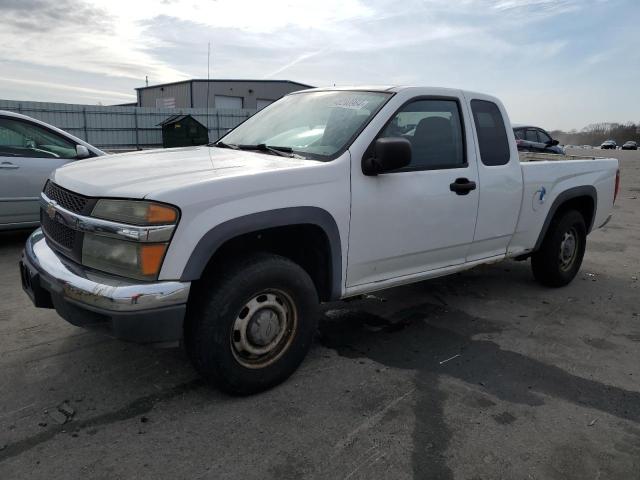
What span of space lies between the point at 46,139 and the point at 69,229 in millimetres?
4124

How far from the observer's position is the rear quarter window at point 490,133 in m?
4.24

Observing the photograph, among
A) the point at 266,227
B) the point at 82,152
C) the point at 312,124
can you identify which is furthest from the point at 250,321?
the point at 82,152

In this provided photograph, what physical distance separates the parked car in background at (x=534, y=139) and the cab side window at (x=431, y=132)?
12.9 meters

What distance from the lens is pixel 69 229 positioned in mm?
2936

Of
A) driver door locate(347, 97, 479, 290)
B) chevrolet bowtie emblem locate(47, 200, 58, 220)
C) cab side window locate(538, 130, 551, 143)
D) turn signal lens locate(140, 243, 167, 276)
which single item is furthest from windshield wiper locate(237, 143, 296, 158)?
cab side window locate(538, 130, 551, 143)

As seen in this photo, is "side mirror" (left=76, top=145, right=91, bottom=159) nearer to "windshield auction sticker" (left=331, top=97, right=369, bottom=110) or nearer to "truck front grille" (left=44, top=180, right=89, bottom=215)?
"truck front grille" (left=44, top=180, right=89, bottom=215)

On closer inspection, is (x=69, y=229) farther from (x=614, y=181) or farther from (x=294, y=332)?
(x=614, y=181)

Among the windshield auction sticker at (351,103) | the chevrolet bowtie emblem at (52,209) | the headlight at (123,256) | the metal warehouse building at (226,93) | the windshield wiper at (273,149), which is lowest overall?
the headlight at (123,256)

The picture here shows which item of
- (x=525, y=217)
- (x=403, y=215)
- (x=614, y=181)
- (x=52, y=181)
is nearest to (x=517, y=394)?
(x=403, y=215)

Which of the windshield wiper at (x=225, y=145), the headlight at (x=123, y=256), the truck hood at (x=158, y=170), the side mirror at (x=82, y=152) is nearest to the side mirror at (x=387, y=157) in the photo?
the truck hood at (x=158, y=170)

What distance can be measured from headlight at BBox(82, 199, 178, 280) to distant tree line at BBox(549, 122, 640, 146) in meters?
103

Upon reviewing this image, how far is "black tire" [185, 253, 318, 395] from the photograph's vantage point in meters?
2.80

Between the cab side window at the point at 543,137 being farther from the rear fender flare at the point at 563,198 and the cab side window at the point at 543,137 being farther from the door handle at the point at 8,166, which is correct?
the door handle at the point at 8,166

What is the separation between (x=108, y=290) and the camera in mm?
2598
